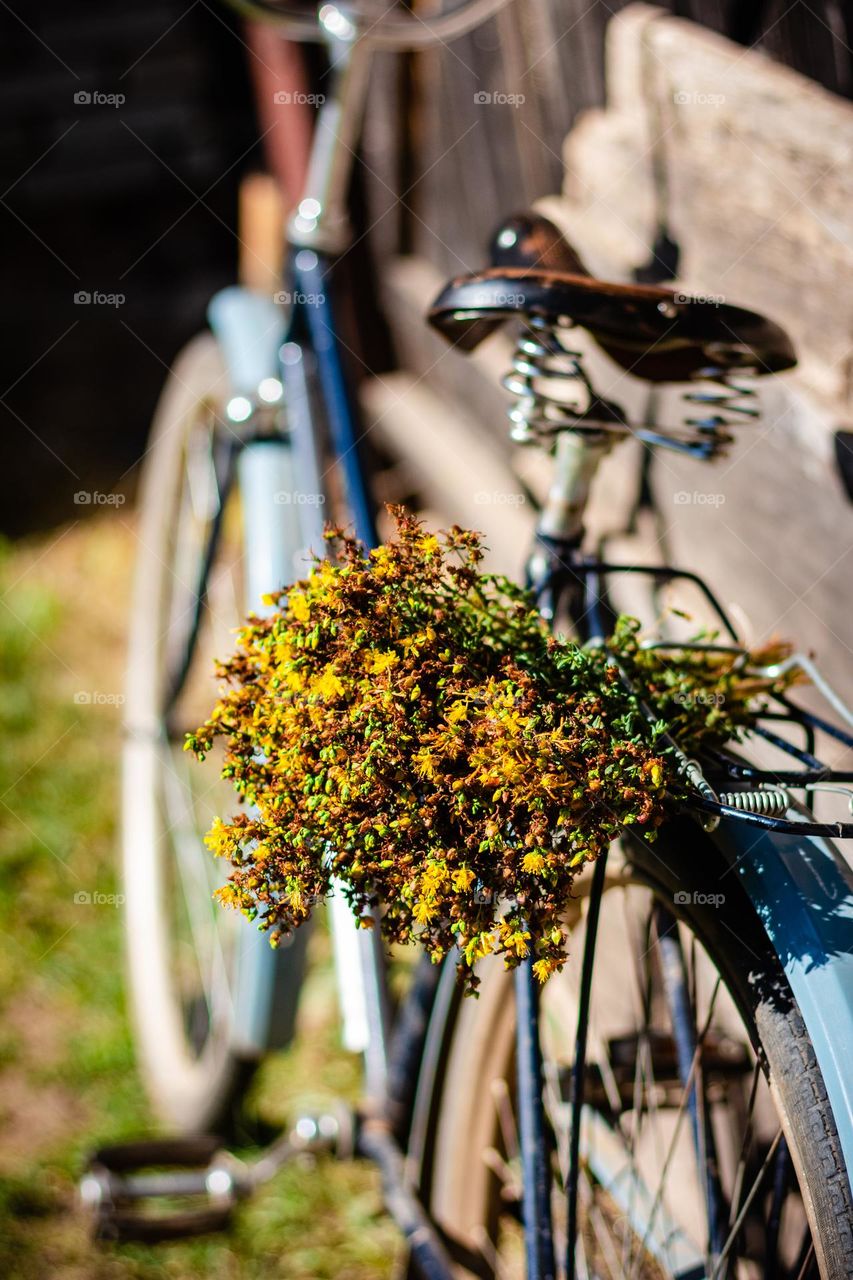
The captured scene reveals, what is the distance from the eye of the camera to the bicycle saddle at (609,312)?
102cm

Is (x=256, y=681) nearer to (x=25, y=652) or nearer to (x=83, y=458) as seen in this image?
(x=25, y=652)

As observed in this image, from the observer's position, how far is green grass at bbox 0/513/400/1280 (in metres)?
1.94

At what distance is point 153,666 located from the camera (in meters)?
2.37

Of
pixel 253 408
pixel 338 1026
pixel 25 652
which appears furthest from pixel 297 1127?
pixel 25 652

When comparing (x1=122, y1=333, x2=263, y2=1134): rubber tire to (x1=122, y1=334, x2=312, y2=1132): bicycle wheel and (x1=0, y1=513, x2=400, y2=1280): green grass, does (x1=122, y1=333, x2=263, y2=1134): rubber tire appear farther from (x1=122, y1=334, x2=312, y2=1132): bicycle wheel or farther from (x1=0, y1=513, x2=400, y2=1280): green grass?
(x1=0, y1=513, x2=400, y2=1280): green grass

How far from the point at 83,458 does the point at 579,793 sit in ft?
12.3

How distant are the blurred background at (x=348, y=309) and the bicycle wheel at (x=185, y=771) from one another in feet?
0.56

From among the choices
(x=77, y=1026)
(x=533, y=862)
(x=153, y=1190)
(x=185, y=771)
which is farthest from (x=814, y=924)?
(x=77, y=1026)

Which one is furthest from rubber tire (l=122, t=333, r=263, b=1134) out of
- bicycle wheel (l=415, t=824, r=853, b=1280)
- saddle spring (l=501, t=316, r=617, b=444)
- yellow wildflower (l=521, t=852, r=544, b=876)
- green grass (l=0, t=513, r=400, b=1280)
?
yellow wildflower (l=521, t=852, r=544, b=876)

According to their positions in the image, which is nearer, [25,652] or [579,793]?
[579,793]

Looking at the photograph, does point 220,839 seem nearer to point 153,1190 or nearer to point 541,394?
point 541,394

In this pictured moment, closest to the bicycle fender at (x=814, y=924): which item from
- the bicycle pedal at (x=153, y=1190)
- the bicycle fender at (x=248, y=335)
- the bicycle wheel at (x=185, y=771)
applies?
the bicycle wheel at (x=185, y=771)

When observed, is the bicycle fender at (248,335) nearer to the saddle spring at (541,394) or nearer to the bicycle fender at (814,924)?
the saddle spring at (541,394)

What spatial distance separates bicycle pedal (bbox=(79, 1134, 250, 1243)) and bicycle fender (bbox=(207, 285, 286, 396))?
1.29m
